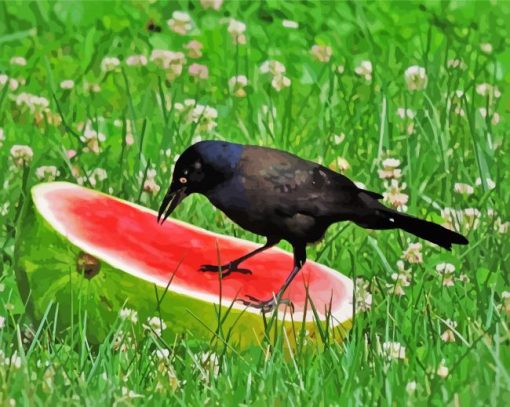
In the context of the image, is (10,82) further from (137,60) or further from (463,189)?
(463,189)

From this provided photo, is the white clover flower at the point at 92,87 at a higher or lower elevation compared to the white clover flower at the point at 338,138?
Answer: lower

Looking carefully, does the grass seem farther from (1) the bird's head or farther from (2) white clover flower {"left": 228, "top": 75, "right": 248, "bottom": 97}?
(1) the bird's head

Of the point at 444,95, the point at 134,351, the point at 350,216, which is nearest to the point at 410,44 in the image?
the point at 444,95

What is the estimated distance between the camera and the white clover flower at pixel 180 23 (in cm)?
841

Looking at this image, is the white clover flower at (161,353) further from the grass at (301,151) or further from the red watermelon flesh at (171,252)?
the red watermelon flesh at (171,252)

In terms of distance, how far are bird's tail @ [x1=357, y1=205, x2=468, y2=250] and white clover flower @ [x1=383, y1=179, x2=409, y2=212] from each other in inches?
34.4

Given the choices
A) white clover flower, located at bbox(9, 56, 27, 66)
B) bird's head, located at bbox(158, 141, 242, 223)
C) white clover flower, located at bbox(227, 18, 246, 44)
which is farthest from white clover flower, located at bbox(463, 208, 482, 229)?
Answer: white clover flower, located at bbox(9, 56, 27, 66)

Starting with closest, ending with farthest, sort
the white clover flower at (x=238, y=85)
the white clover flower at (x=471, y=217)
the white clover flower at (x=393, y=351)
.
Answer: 1. the white clover flower at (x=393, y=351)
2. the white clover flower at (x=471, y=217)
3. the white clover flower at (x=238, y=85)

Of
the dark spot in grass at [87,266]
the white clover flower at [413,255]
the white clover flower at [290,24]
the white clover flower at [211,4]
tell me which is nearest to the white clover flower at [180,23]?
the white clover flower at [211,4]

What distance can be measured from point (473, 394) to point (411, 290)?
1.19m

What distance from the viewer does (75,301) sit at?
4613 millimetres

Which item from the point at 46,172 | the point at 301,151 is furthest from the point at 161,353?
the point at 301,151

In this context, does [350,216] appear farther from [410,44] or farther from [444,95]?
[410,44]

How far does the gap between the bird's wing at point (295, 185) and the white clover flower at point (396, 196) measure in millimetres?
1106
